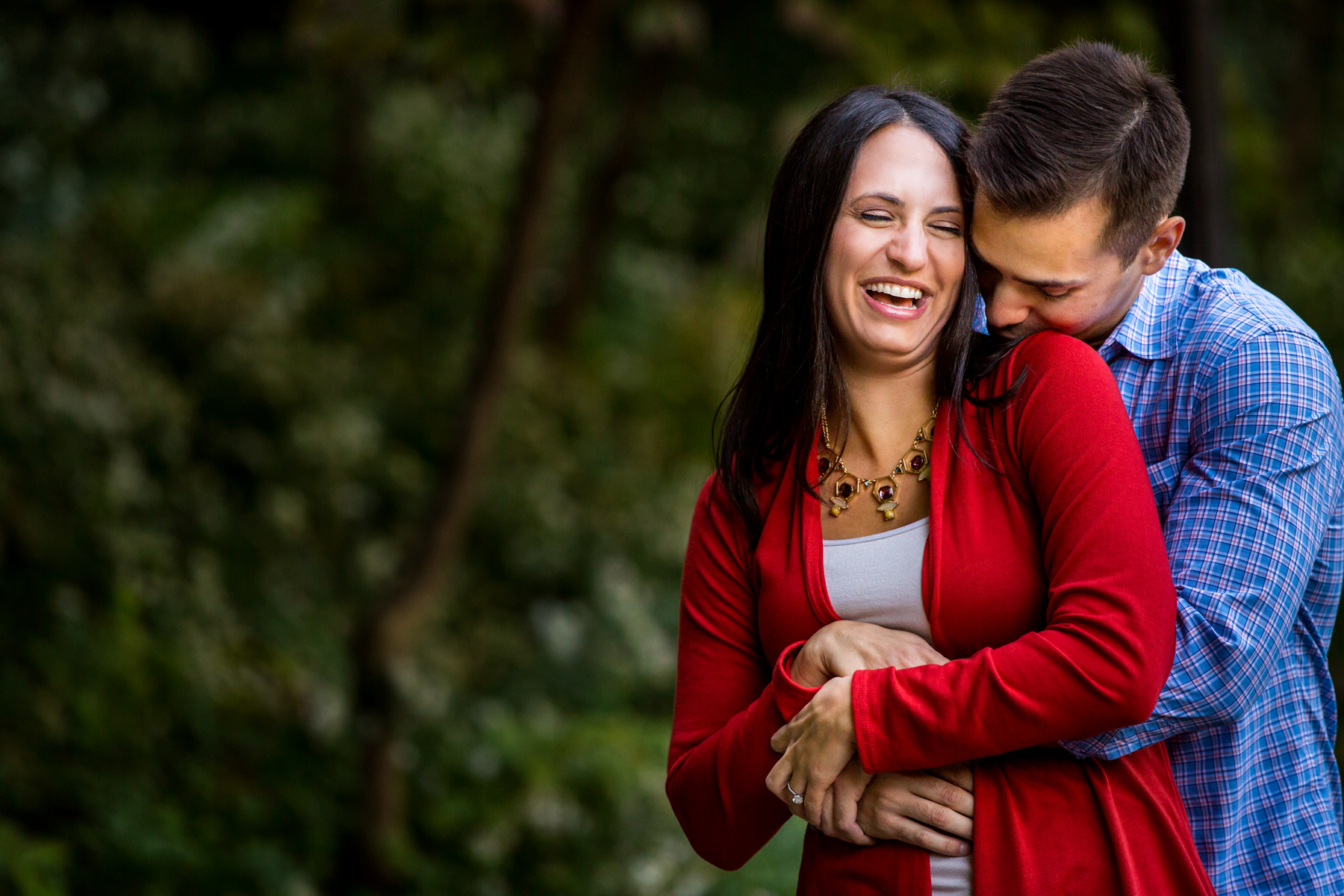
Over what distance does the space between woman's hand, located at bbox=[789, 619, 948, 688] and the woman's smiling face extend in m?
0.39

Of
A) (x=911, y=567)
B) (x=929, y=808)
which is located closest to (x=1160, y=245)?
(x=911, y=567)

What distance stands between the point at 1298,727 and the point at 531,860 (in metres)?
3.80

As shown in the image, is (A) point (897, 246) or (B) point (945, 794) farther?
(A) point (897, 246)

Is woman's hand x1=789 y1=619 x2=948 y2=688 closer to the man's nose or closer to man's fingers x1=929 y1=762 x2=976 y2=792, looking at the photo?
man's fingers x1=929 y1=762 x2=976 y2=792

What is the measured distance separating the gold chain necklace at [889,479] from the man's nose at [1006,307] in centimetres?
15

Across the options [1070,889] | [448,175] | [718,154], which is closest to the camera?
[1070,889]

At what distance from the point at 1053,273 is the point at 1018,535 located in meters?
0.35

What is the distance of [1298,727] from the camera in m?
1.64

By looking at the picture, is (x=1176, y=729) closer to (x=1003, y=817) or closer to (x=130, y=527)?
(x=1003, y=817)

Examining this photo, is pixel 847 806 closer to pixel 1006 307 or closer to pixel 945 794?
pixel 945 794

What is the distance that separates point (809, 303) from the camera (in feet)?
5.61

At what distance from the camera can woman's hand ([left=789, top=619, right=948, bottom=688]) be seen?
1.52 m

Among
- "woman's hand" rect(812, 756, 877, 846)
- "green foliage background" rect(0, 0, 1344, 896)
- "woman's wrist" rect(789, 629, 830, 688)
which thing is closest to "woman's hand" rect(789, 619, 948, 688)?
"woman's wrist" rect(789, 629, 830, 688)

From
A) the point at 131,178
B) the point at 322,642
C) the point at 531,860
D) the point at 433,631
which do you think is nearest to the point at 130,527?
the point at 322,642
